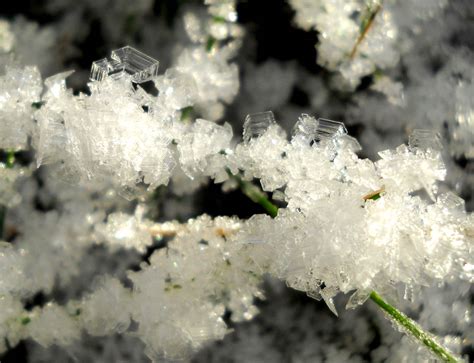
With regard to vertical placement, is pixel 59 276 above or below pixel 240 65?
below

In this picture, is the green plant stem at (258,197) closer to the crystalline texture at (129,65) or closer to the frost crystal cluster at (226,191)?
the frost crystal cluster at (226,191)

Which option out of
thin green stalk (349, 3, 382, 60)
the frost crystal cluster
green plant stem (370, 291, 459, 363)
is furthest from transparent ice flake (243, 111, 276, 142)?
thin green stalk (349, 3, 382, 60)

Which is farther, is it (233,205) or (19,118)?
(233,205)

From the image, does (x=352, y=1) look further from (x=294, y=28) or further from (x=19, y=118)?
(x=19, y=118)

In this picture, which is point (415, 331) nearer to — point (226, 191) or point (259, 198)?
point (259, 198)

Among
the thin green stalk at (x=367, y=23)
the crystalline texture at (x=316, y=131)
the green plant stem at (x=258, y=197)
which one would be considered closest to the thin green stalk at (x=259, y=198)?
the green plant stem at (x=258, y=197)

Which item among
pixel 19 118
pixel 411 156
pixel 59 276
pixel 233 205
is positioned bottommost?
pixel 59 276

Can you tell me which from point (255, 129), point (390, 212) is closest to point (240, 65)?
point (255, 129)

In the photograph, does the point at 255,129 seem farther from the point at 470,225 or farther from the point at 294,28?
the point at 294,28
